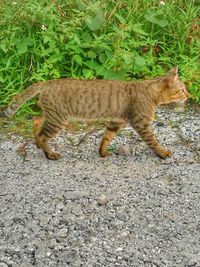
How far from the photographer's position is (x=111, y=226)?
4.48 meters

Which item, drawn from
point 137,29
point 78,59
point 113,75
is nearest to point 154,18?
point 137,29

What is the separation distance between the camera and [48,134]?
18.2 feet

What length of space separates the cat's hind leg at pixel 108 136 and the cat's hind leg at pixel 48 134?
41 centimetres

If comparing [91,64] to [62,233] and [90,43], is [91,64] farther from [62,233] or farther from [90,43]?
[62,233]

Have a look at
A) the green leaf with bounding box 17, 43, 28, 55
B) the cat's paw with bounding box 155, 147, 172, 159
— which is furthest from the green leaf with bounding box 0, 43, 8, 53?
the cat's paw with bounding box 155, 147, 172, 159

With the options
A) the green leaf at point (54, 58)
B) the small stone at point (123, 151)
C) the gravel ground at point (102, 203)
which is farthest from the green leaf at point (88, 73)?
the small stone at point (123, 151)

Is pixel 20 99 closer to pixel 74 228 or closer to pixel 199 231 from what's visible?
pixel 74 228

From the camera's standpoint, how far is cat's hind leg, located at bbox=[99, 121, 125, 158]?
5.63 metres

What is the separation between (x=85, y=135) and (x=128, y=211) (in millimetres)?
1549

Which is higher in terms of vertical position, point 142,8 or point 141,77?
point 142,8

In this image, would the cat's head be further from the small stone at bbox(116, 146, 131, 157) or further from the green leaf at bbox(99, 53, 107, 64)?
the green leaf at bbox(99, 53, 107, 64)

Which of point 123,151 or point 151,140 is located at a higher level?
point 151,140

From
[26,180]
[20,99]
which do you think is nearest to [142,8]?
[20,99]

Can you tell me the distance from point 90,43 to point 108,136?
1.53 metres
